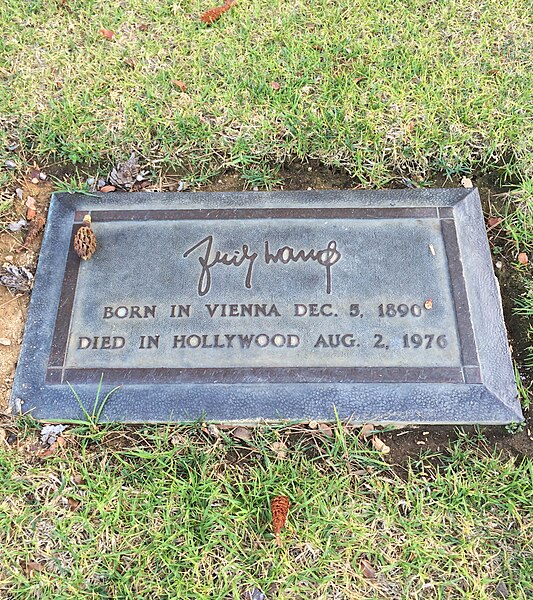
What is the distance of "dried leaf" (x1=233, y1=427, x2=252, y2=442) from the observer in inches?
67.7

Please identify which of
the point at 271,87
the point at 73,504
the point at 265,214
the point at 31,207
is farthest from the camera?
the point at 271,87

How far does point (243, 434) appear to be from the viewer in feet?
5.66

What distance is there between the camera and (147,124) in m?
2.27

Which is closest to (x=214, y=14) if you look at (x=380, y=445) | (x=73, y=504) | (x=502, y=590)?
(x=380, y=445)

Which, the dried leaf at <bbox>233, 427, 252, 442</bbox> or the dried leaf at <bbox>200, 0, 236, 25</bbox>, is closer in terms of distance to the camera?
the dried leaf at <bbox>233, 427, 252, 442</bbox>

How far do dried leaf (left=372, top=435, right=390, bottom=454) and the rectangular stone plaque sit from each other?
0.08m

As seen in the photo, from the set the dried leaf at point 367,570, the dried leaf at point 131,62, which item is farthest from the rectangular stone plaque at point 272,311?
the dried leaf at point 131,62

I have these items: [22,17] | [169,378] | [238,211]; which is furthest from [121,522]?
[22,17]

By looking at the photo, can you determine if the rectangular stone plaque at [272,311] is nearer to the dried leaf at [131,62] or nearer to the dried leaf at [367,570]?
the dried leaf at [367,570]

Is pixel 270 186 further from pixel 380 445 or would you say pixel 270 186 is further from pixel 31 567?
pixel 31 567

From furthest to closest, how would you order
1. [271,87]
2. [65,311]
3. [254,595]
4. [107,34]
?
[107,34] < [271,87] < [65,311] < [254,595]

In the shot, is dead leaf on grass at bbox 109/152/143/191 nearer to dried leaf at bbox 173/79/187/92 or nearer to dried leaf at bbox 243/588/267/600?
dried leaf at bbox 173/79/187/92

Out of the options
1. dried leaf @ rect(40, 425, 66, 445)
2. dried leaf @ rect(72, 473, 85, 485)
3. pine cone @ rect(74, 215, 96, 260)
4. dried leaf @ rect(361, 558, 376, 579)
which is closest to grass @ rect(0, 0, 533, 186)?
pine cone @ rect(74, 215, 96, 260)

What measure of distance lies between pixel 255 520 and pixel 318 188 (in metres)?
1.30
